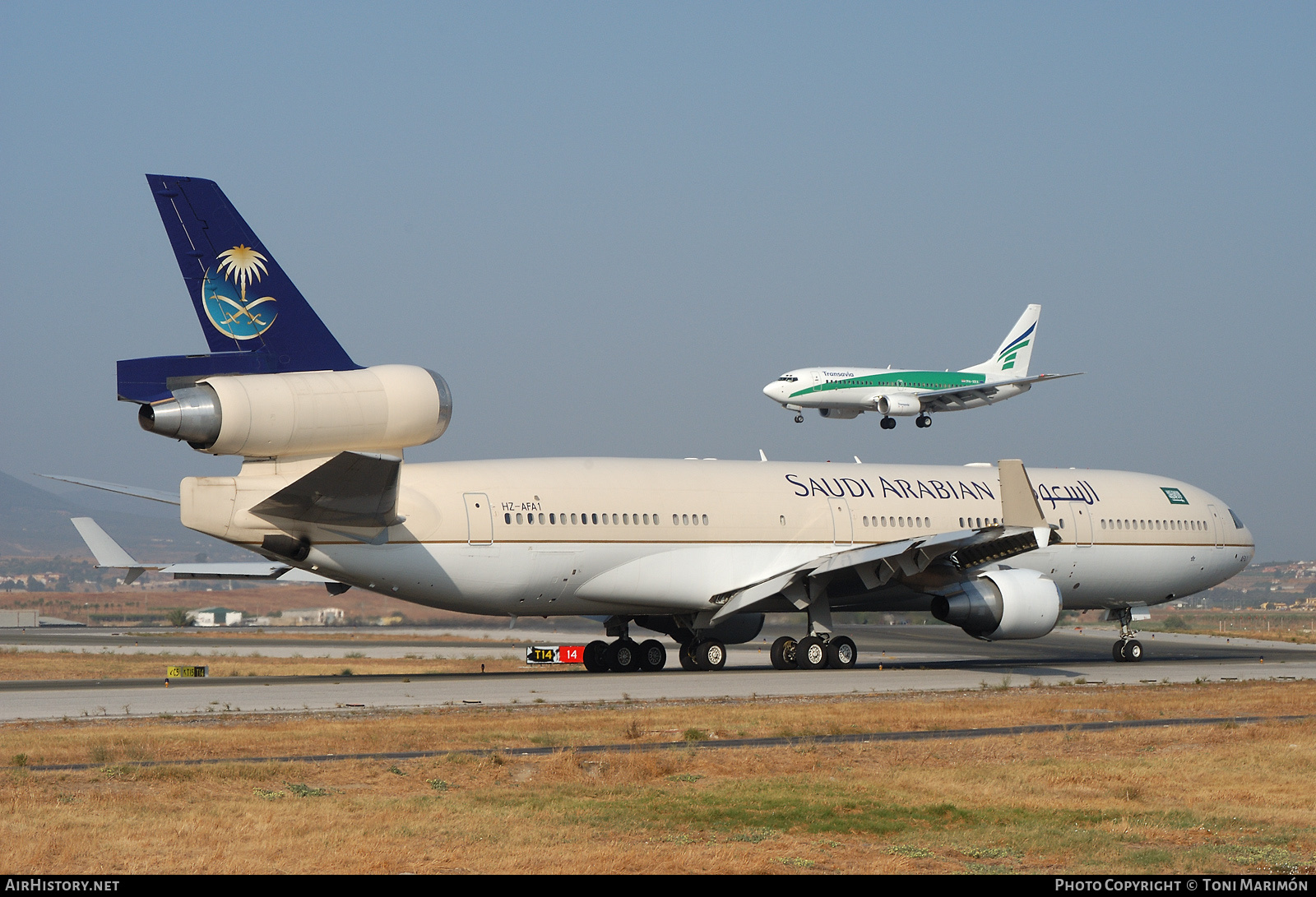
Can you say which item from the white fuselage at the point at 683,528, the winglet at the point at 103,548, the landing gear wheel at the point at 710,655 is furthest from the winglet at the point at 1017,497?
the winglet at the point at 103,548

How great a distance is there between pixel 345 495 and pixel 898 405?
1182 inches

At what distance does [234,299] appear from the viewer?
2316 centimetres

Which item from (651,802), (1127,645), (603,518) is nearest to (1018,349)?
(1127,645)

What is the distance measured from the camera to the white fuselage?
26219mm

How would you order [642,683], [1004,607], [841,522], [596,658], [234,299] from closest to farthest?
[234,299] → [642,683] → [1004,607] → [596,658] → [841,522]

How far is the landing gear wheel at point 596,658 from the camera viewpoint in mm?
31688

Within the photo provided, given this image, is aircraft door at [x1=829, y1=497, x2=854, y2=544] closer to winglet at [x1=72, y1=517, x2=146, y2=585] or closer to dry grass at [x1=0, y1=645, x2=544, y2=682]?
dry grass at [x1=0, y1=645, x2=544, y2=682]

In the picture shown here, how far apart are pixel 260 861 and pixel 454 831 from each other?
5.34 ft

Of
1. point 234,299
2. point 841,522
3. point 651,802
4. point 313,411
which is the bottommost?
point 651,802

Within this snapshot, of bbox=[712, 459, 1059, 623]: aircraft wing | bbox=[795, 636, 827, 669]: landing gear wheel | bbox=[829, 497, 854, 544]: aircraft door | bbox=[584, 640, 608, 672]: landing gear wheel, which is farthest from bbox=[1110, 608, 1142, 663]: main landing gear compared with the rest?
bbox=[584, 640, 608, 672]: landing gear wheel

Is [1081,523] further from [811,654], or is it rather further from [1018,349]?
[1018,349]

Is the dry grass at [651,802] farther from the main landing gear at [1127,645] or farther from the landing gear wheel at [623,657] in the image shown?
the main landing gear at [1127,645]
